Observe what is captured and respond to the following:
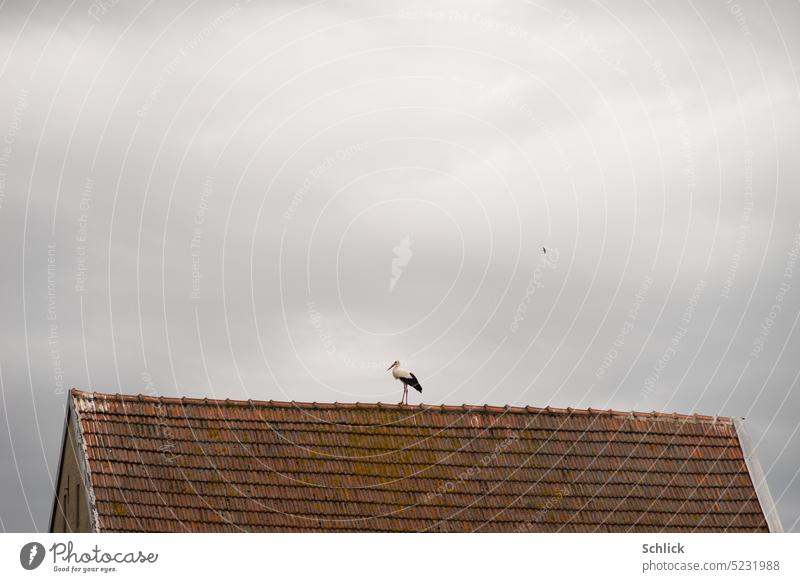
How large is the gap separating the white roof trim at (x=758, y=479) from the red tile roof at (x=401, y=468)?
11cm

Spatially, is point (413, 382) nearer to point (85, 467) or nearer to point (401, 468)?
point (401, 468)

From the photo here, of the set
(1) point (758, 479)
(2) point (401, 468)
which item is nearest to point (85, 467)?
(2) point (401, 468)

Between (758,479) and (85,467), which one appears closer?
(85,467)

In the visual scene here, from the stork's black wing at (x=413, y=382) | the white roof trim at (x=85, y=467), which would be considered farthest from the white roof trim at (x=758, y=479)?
the white roof trim at (x=85, y=467)

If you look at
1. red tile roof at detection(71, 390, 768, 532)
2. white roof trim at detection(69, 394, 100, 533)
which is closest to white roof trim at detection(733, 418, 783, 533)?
red tile roof at detection(71, 390, 768, 532)

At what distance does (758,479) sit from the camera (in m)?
25.6

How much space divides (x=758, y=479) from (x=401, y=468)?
22.9 ft

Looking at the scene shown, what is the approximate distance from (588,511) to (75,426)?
928 centimetres

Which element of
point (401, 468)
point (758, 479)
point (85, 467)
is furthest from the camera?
point (758, 479)

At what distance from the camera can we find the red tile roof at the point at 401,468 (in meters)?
22.7

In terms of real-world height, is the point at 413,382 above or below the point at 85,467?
above

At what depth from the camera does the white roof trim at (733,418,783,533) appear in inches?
978

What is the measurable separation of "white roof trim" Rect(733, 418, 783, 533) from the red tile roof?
11cm
